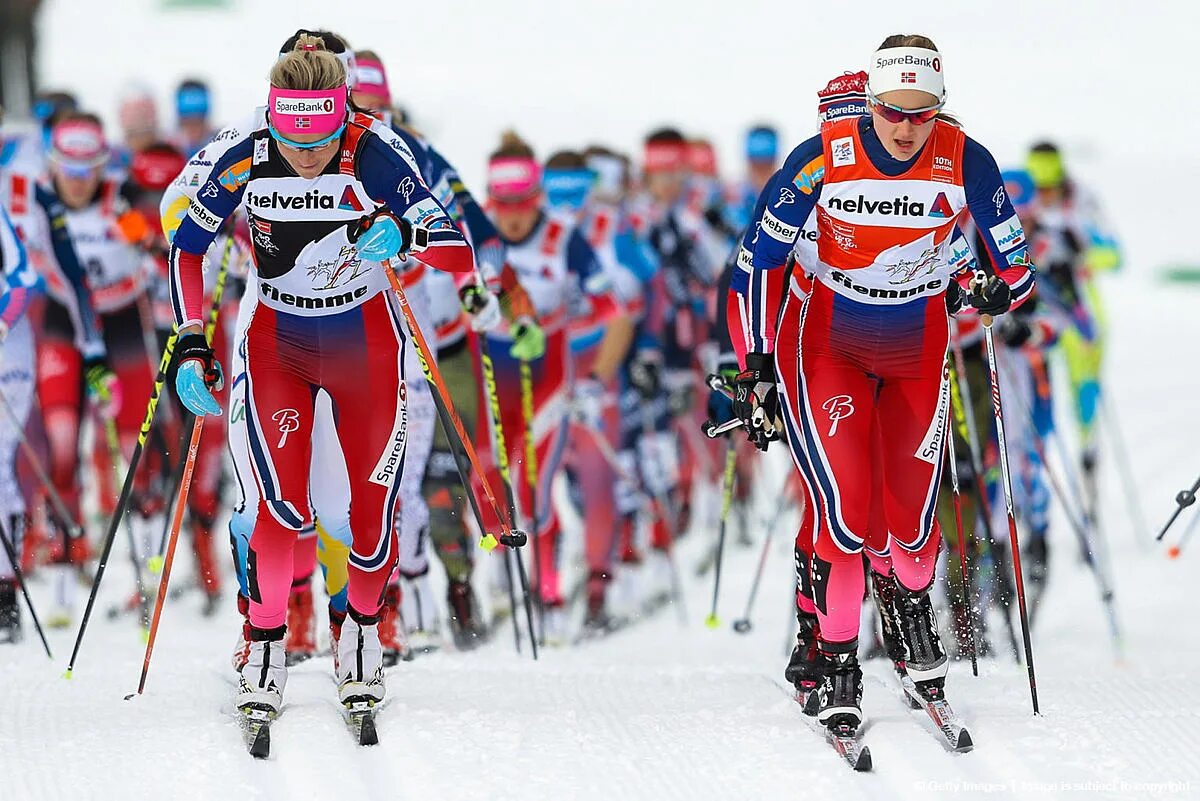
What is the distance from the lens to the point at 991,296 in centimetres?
559

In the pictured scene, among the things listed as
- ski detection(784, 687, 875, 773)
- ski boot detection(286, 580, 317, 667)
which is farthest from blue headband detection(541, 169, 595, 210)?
ski detection(784, 687, 875, 773)

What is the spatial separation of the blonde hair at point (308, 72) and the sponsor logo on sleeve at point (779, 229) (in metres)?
1.53

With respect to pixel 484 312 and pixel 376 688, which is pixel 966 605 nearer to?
pixel 484 312

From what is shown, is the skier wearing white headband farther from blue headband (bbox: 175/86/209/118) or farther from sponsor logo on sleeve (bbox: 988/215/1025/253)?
blue headband (bbox: 175/86/209/118)

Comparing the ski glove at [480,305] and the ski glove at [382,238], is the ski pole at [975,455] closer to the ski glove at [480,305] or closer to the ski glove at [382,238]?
the ski glove at [480,305]

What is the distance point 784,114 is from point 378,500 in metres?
38.1

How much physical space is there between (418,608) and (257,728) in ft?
8.62

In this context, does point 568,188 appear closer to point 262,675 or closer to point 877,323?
point 877,323

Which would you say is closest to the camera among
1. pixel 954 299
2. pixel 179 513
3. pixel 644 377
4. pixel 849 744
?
pixel 849 744

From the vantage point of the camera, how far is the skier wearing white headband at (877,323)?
5.52 m

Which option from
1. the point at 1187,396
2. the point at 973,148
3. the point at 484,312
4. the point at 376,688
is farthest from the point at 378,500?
the point at 1187,396

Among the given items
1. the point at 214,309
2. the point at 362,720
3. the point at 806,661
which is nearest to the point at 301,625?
the point at 214,309

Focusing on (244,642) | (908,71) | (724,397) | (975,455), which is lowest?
(244,642)

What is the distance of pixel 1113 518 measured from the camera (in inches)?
525
